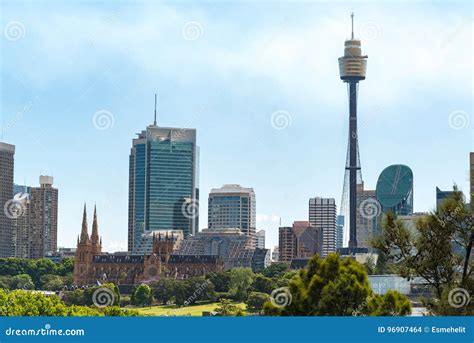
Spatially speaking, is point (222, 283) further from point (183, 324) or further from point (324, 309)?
point (183, 324)

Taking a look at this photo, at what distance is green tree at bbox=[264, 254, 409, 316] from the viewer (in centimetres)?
3616

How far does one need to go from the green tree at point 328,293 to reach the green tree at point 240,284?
128 meters

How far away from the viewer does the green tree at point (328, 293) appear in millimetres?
36156

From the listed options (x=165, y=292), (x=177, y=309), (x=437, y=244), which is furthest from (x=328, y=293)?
(x=165, y=292)

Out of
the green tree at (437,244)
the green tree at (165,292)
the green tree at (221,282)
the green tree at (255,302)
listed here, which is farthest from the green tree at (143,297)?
the green tree at (437,244)

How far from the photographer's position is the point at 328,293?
119 feet

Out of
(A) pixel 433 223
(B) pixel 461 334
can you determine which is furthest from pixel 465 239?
(B) pixel 461 334

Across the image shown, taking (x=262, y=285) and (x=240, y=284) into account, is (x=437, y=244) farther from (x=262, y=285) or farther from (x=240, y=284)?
(x=262, y=285)

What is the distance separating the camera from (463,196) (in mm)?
33969

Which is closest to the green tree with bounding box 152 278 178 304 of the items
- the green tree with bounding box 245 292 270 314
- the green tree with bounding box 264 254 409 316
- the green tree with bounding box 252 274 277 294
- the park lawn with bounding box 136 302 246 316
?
the park lawn with bounding box 136 302 246 316

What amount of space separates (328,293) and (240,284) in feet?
438

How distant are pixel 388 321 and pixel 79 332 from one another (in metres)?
7.38

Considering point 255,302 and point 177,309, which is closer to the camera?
point 255,302

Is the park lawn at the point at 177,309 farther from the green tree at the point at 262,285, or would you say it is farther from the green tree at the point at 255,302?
the green tree at the point at 262,285
